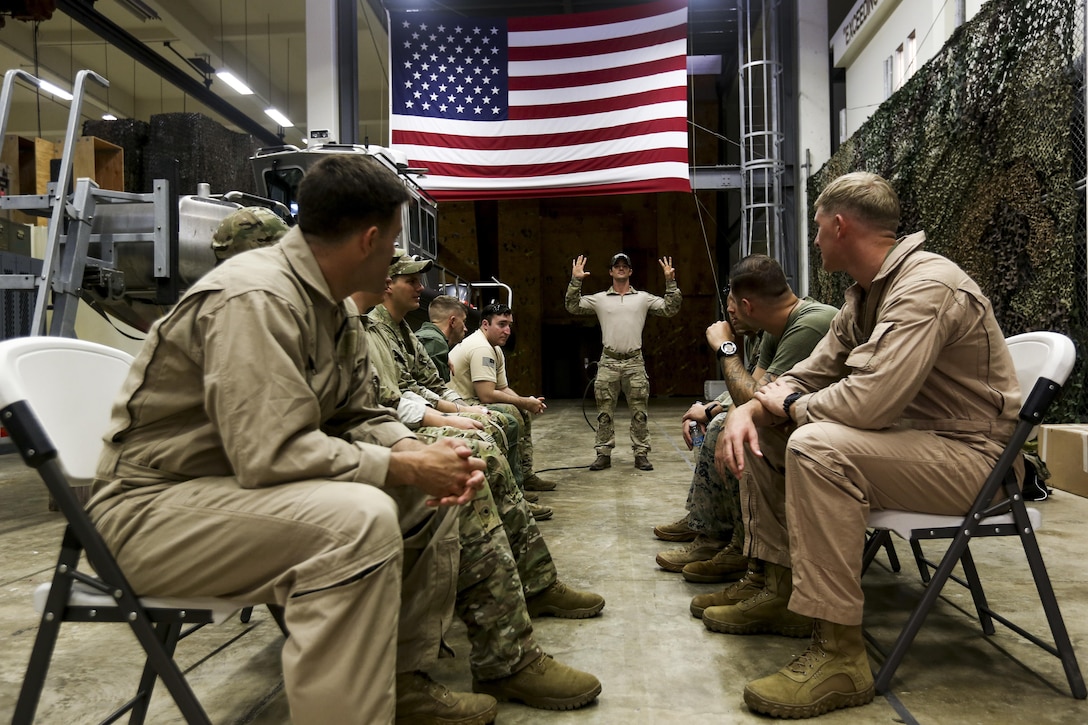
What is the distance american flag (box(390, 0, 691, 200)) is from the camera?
24.7 ft

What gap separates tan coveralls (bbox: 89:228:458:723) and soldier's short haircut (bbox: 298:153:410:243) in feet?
0.39

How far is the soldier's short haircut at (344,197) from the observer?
132cm

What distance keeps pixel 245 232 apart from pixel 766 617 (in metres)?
1.85

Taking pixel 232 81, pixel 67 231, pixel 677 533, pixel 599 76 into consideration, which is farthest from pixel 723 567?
pixel 232 81

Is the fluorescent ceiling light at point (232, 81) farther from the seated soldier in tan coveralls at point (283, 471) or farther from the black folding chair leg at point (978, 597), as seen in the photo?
the black folding chair leg at point (978, 597)

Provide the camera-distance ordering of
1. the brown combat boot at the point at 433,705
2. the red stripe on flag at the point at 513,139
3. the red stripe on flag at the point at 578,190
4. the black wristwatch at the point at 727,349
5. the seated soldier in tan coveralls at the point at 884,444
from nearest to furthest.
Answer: the brown combat boot at the point at 433,705
the seated soldier in tan coveralls at the point at 884,444
the black wristwatch at the point at 727,349
the red stripe on flag at the point at 578,190
the red stripe on flag at the point at 513,139

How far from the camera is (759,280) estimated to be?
2545 millimetres

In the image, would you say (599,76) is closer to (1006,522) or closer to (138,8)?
(138,8)

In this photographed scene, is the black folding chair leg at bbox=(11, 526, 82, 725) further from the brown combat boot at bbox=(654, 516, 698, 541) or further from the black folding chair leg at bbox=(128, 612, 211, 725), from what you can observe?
the brown combat boot at bbox=(654, 516, 698, 541)

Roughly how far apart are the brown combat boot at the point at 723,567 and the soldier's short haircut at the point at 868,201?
48.7 inches

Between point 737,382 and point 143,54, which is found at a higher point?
point 143,54

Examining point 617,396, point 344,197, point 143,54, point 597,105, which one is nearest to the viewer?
point 344,197

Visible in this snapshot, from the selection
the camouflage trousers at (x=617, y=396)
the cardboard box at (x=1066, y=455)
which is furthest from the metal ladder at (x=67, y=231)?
the cardboard box at (x=1066, y=455)

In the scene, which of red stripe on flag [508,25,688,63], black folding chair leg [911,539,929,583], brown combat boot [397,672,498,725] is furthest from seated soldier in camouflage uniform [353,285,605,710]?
red stripe on flag [508,25,688,63]
